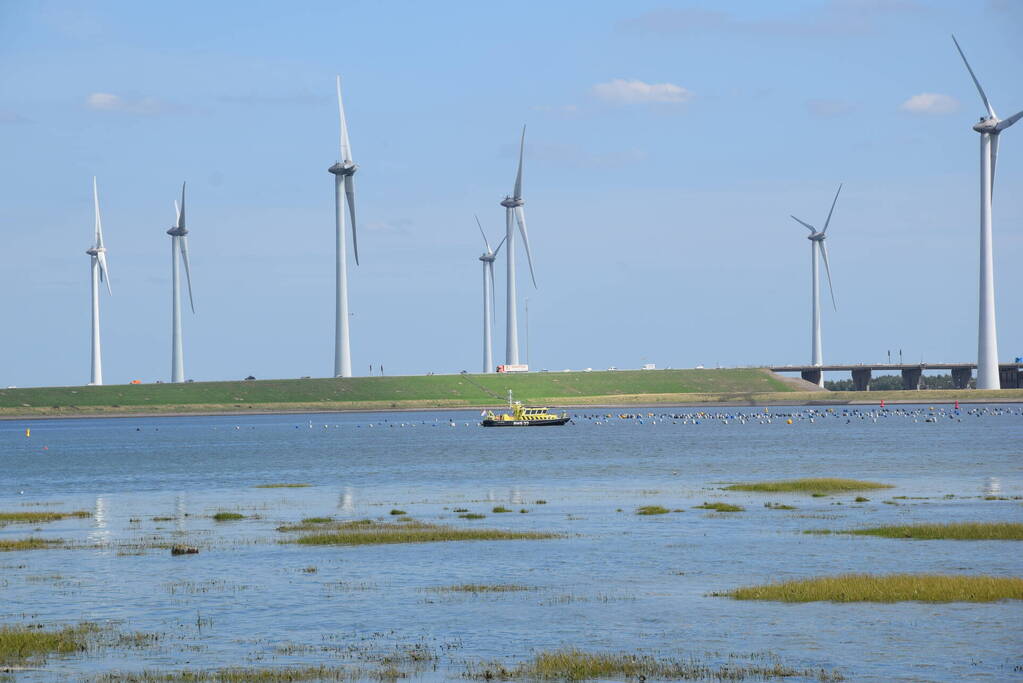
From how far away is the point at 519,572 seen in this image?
54250 mm

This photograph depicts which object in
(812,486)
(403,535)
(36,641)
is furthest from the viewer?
(812,486)

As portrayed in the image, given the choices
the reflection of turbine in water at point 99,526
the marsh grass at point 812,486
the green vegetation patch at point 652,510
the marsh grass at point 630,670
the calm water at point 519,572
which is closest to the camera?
the marsh grass at point 630,670

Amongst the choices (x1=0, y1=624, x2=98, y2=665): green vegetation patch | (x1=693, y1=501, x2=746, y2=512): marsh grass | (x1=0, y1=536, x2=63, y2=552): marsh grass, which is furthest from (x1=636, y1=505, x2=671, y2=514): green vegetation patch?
(x1=0, y1=624, x2=98, y2=665): green vegetation patch

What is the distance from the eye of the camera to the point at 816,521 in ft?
229

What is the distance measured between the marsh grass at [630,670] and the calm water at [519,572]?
887 mm

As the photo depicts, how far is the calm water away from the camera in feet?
131

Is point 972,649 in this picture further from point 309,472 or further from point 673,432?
point 673,432

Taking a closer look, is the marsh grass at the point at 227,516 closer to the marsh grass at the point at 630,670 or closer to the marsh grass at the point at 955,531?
the marsh grass at the point at 955,531

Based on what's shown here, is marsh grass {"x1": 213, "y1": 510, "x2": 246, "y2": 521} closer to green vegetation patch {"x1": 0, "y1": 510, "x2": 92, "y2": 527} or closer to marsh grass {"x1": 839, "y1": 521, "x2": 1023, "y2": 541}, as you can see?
green vegetation patch {"x1": 0, "y1": 510, "x2": 92, "y2": 527}

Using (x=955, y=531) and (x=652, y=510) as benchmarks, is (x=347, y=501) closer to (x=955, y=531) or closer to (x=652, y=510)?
(x=652, y=510)

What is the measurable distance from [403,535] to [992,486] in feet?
139

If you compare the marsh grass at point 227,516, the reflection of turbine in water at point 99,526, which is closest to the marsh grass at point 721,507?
the marsh grass at point 227,516

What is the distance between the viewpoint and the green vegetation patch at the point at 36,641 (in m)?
39.6

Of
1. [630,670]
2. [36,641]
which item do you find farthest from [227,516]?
[630,670]
